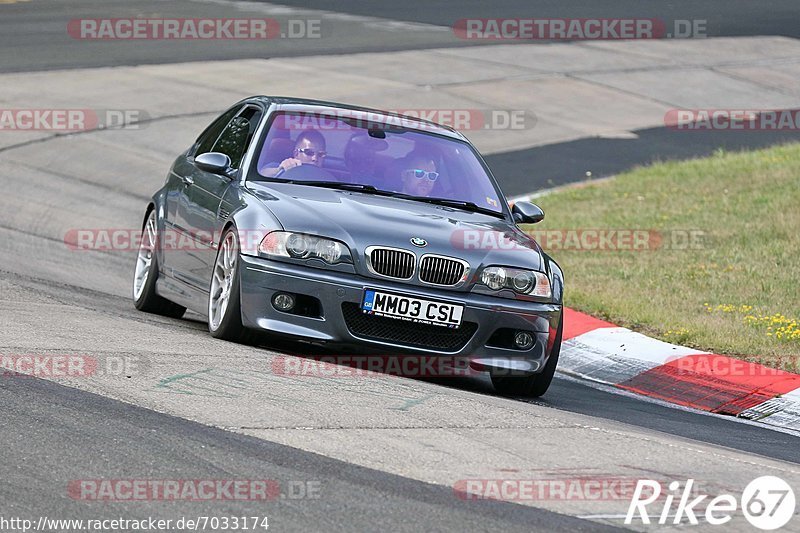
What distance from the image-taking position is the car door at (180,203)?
31.0 ft

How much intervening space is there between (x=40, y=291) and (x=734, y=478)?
5.48 m

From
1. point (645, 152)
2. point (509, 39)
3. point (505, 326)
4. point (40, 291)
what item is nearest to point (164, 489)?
point (505, 326)

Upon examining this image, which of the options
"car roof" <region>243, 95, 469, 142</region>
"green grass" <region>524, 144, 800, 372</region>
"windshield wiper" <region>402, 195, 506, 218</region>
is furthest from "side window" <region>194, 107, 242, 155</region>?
"green grass" <region>524, 144, 800, 372</region>

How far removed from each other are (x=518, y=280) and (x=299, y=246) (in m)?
1.26

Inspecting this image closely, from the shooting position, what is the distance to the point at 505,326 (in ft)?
26.6

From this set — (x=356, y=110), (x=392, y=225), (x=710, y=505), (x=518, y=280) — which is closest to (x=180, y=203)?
(x=356, y=110)

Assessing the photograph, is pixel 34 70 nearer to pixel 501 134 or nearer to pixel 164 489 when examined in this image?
pixel 501 134

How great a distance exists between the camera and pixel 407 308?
786cm

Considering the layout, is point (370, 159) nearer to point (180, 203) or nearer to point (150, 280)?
point (180, 203)

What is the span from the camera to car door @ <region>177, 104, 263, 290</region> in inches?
347

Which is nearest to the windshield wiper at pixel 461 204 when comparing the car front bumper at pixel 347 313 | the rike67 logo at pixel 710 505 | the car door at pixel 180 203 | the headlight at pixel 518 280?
the headlight at pixel 518 280

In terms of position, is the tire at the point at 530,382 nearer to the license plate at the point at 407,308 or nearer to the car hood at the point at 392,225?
the car hood at the point at 392,225

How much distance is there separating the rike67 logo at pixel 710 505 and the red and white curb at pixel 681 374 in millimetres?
3008

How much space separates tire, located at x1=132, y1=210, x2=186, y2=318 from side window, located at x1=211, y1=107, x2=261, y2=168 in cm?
86
